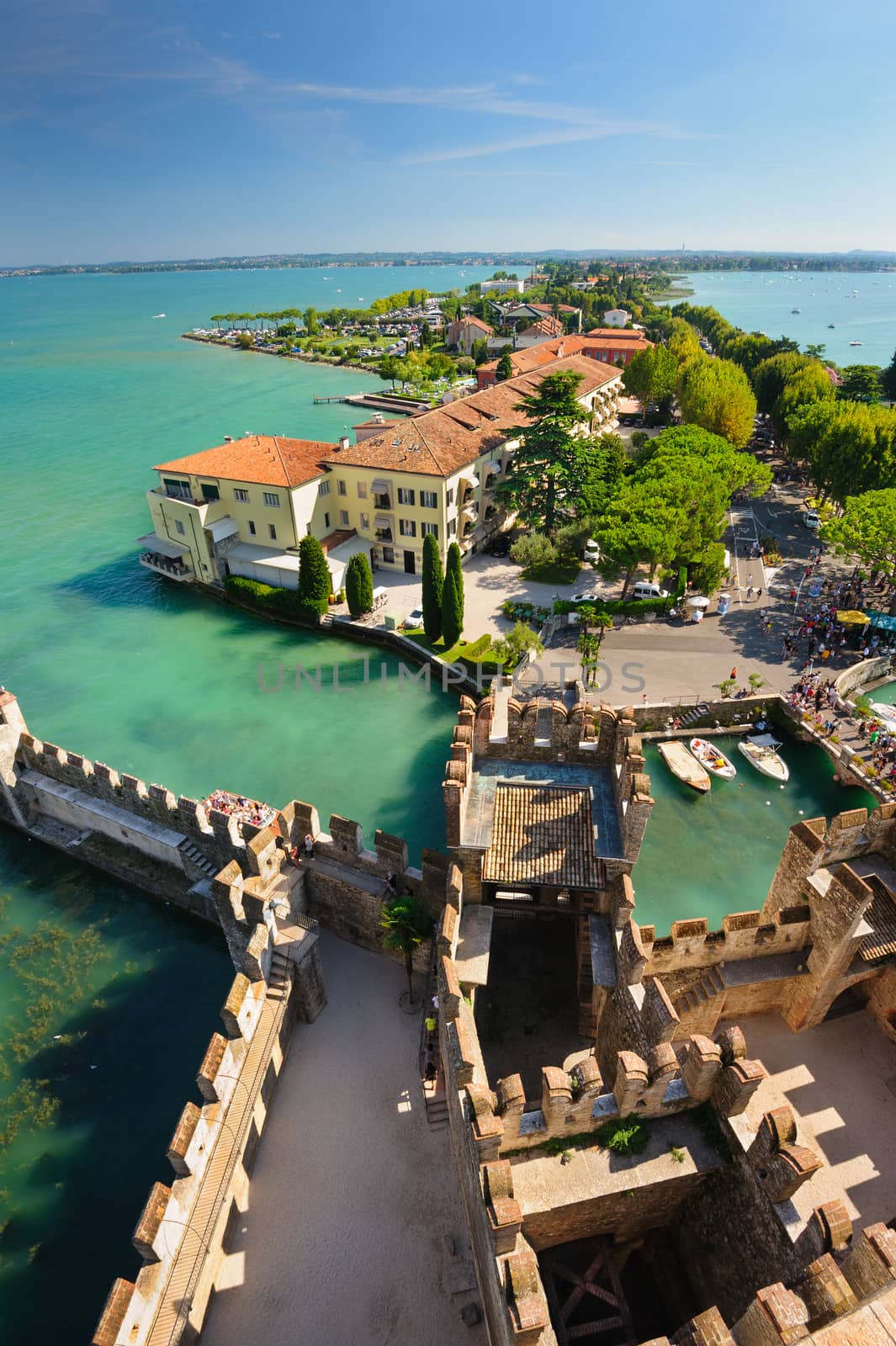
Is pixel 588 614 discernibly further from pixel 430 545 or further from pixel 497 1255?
pixel 497 1255

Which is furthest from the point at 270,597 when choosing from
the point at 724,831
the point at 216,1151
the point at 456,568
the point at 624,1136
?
the point at 624,1136

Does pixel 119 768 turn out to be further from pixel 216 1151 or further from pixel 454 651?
pixel 216 1151

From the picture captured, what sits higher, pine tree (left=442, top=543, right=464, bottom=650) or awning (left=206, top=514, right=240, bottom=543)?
awning (left=206, top=514, right=240, bottom=543)

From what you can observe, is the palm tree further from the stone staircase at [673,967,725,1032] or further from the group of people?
the group of people

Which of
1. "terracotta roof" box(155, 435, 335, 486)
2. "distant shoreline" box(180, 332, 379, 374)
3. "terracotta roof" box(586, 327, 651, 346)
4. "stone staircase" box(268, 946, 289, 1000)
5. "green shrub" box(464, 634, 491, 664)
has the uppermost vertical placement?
"terracotta roof" box(586, 327, 651, 346)

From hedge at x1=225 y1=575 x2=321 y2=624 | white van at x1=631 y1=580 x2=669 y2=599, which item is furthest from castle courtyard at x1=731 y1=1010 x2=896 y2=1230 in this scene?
hedge at x1=225 y1=575 x2=321 y2=624
